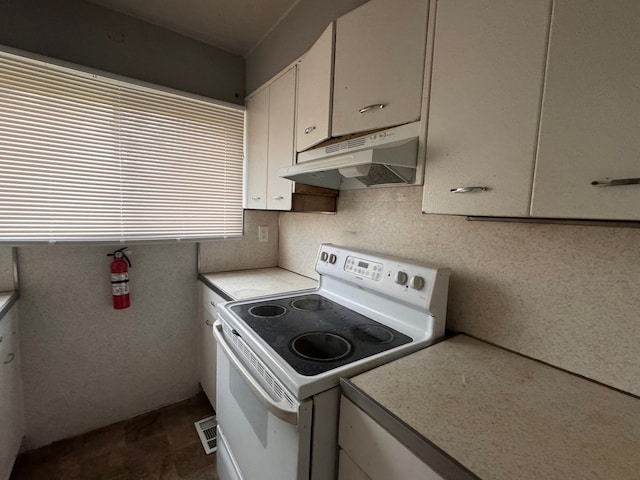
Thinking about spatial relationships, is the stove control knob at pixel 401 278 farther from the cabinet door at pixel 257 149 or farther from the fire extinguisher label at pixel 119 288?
the fire extinguisher label at pixel 119 288

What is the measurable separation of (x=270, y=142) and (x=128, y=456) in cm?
199

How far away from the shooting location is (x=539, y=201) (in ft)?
2.31

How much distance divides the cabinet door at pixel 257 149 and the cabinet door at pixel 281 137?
7cm

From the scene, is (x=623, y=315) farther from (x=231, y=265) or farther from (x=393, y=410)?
(x=231, y=265)

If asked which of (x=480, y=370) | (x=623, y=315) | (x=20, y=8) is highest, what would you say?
(x=20, y=8)

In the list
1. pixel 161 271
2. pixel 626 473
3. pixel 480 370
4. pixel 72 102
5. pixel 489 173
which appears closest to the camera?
pixel 626 473

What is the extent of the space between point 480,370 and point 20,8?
8.46 ft

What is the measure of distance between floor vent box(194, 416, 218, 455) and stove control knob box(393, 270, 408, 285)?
4.78ft

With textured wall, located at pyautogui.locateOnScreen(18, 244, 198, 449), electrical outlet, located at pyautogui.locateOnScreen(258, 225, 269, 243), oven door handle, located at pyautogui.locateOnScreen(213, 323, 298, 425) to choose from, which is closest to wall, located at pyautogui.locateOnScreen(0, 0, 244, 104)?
electrical outlet, located at pyautogui.locateOnScreen(258, 225, 269, 243)

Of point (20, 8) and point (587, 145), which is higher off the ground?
point (20, 8)

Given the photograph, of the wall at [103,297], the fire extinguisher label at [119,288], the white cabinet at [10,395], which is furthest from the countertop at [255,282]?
the white cabinet at [10,395]

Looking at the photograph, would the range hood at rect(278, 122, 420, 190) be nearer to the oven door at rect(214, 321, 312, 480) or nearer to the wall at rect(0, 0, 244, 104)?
the oven door at rect(214, 321, 312, 480)

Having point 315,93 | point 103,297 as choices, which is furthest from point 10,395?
point 315,93

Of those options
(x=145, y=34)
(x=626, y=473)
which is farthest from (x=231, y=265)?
(x=626, y=473)
